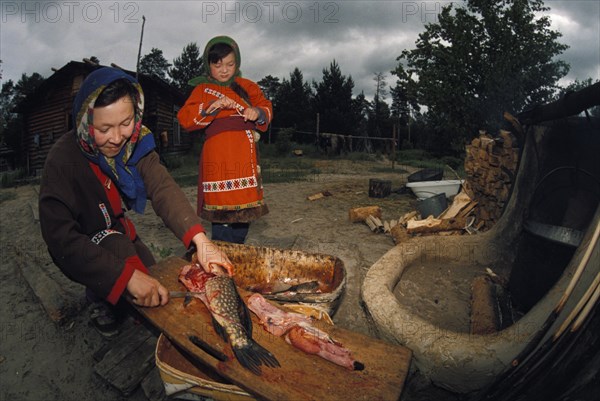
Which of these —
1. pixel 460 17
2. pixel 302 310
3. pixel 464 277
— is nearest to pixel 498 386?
pixel 302 310

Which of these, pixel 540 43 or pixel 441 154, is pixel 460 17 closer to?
pixel 540 43

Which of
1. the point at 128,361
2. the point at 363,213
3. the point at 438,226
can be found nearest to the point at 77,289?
the point at 128,361

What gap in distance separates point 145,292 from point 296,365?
981mm

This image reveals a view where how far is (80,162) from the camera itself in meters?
2.22

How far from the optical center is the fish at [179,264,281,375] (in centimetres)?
162

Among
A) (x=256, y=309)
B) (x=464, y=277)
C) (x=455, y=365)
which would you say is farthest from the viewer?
(x=464, y=277)

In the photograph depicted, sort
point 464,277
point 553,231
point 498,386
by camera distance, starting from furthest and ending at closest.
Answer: point 464,277 < point 553,231 < point 498,386

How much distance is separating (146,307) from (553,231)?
9.69ft

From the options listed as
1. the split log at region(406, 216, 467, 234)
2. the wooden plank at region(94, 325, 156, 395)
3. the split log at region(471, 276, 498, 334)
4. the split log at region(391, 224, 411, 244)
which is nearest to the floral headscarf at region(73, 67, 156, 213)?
the wooden plank at region(94, 325, 156, 395)

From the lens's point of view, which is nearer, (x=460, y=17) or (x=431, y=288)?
(x=431, y=288)

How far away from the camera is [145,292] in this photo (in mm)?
1951

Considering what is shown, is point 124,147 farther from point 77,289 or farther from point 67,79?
point 67,79

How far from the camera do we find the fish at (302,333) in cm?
169

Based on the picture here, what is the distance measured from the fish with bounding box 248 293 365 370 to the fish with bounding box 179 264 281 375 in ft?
0.43
